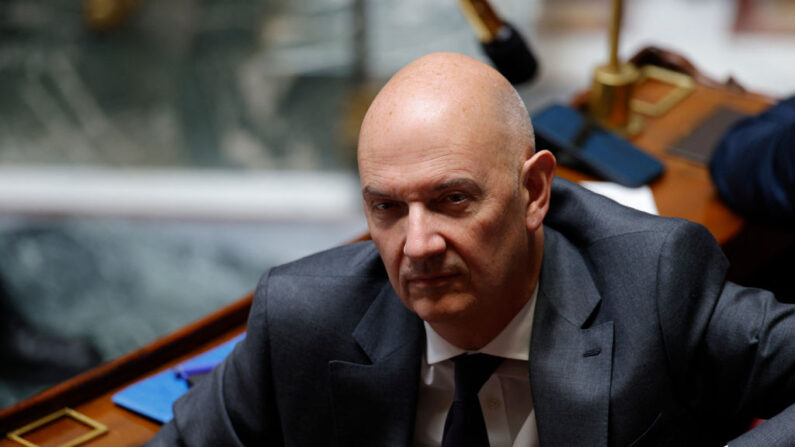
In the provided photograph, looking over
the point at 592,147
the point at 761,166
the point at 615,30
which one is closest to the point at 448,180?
the point at 761,166

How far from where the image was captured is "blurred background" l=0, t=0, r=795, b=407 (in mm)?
3896

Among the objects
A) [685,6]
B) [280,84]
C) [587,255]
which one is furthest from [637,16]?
[587,255]

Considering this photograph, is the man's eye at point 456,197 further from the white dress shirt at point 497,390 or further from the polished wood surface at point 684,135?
the polished wood surface at point 684,135

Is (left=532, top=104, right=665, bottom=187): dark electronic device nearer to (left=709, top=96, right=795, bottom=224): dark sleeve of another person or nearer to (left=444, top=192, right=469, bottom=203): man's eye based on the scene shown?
(left=709, top=96, right=795, bottom=224): dark sleeve of another person

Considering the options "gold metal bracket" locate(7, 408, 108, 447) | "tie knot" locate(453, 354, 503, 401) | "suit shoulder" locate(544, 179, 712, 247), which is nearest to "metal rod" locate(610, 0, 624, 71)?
"suit shoulder" locate(544, 179, 712, 247)

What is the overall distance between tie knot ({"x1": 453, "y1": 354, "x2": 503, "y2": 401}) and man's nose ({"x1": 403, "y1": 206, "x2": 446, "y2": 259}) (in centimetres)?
28

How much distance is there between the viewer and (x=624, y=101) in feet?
8.79

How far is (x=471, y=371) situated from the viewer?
5.25 feet

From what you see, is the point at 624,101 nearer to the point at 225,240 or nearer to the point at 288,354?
the point at 288,354

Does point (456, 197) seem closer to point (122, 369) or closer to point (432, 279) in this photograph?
point (432, 279)

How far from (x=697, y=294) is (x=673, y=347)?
90 mm

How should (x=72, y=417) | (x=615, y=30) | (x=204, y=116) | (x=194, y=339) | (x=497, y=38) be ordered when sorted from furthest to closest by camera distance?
(x=204, y=116)
(x=615, y=30)
(x=497, y=38)
(x=194, y=339)
(x=72, y=417)

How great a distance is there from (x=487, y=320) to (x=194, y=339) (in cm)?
72

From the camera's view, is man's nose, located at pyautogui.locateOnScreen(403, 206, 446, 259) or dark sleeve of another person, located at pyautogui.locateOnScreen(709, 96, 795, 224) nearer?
man's nose, located at pyautogui.locateOnScreen(403, 206, 446, 259)
